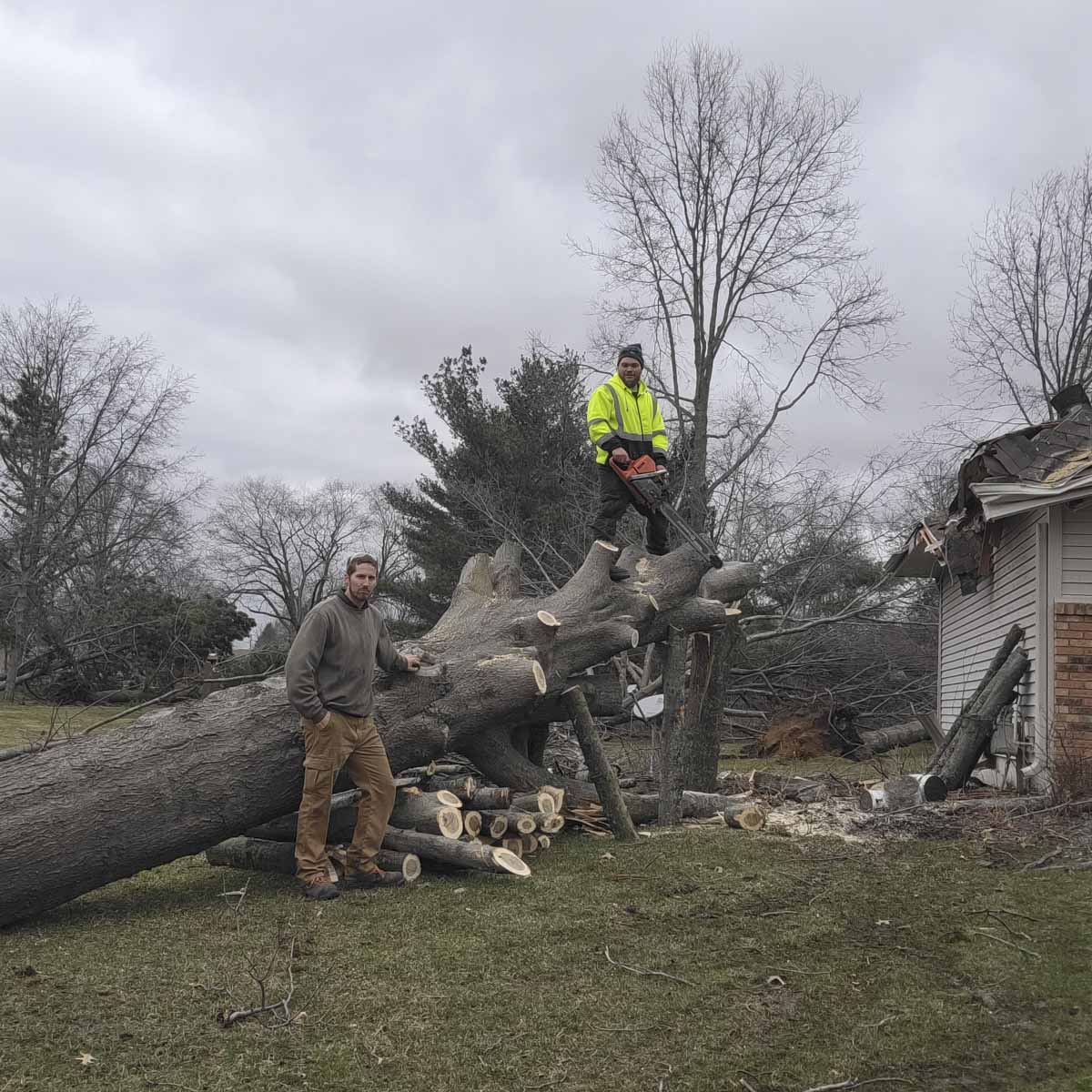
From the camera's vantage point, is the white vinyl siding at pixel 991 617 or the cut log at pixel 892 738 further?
the cut log at pixel 892 738

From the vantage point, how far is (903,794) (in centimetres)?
857

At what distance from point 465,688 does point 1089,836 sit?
430 cm

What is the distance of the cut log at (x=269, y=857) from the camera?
613cm

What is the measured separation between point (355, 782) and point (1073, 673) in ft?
20.6

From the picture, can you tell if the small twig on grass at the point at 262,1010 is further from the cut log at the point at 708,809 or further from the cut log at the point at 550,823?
the cut log at the point at 708,809

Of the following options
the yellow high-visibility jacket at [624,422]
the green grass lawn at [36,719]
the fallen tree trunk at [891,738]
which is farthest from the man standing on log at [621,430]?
the green grass lawn at [36,719]

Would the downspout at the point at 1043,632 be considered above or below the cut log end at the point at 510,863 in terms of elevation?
above

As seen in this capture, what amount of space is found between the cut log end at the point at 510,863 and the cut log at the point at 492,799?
35.8 inches

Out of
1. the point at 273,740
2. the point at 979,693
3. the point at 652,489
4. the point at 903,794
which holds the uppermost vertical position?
the point at 652,489

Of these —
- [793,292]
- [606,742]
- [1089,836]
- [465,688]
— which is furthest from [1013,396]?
[465,688]

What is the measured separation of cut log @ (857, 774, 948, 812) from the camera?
842cm

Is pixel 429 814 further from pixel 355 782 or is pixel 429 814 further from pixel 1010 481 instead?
pixel 1010 481

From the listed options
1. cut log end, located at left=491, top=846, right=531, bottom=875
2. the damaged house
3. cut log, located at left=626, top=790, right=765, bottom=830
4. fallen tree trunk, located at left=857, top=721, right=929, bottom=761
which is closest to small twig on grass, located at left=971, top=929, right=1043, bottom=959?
cut log end, located at left=491, top=846, right=531, bottom=875

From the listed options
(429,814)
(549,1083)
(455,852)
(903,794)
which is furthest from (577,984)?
(903,794)
